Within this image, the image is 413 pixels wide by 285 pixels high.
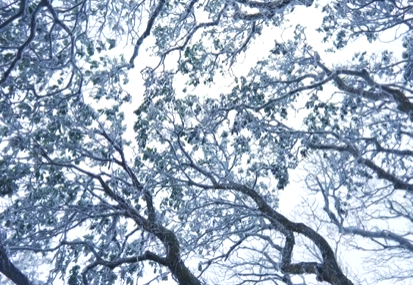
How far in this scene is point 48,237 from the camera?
23.0ft

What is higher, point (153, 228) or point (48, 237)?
point (153, 228)

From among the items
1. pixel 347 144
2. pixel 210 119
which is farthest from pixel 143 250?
pixel 347 144

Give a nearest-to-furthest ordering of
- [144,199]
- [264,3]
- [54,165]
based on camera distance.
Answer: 1. [264,3]
2. [54,165]
3. [144,199]

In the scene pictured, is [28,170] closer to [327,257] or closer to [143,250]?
[143,250]

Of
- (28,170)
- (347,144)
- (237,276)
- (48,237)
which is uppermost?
(347,144)

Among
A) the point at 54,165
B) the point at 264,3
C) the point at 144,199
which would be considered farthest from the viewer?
the point at 144,199

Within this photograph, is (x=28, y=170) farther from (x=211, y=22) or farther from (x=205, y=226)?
(x=211, y=22)

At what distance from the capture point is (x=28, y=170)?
7164 mm

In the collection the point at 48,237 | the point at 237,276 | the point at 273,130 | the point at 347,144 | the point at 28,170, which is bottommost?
the point at 48,237

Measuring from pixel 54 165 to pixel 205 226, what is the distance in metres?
3.14

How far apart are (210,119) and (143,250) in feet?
9.13

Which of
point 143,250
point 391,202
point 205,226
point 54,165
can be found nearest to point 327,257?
point 391,202

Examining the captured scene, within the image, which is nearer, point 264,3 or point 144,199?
point 264,3

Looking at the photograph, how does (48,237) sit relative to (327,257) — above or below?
below
